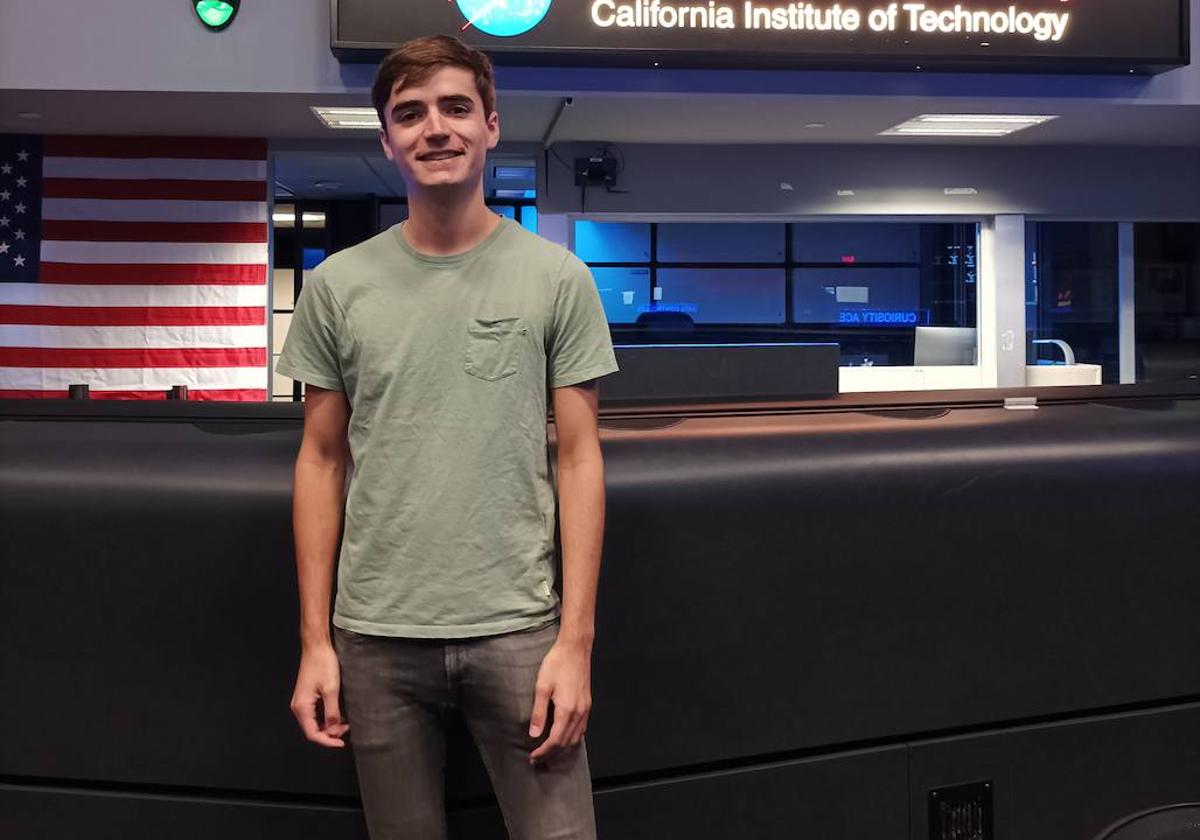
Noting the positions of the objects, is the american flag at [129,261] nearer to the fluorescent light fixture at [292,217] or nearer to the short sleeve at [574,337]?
the fluorescent light fixture at [292,217]

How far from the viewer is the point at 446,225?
1233 mm

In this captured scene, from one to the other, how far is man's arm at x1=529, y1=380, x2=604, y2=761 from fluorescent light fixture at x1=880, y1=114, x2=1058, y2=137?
4.40 metres

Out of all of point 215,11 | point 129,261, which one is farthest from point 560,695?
point 129,261

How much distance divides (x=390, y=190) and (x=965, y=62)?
587cm

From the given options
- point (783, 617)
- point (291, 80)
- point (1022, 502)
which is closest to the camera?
point (783, 617)

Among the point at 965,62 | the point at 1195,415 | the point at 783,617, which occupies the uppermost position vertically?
the point at 965,62

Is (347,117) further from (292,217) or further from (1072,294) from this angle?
(292,217)

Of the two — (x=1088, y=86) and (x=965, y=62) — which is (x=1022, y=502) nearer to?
(x=965, y=62)

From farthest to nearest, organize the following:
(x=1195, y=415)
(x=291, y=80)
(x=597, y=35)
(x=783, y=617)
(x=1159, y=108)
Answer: (x=1159, y=108) → (x=291, y=80) → (x=597, y=35) → (x=1195, y=415) → (x=783, y=617)

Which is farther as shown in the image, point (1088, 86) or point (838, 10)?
point (1088, 86)

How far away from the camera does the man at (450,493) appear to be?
1171mm

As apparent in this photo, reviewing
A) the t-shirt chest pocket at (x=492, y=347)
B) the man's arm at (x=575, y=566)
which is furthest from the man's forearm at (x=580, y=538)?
the t-shirt chest pocket at (x=492, y=347)

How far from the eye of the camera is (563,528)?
4.01ft

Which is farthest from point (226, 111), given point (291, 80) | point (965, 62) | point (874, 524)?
point (874, 524)
